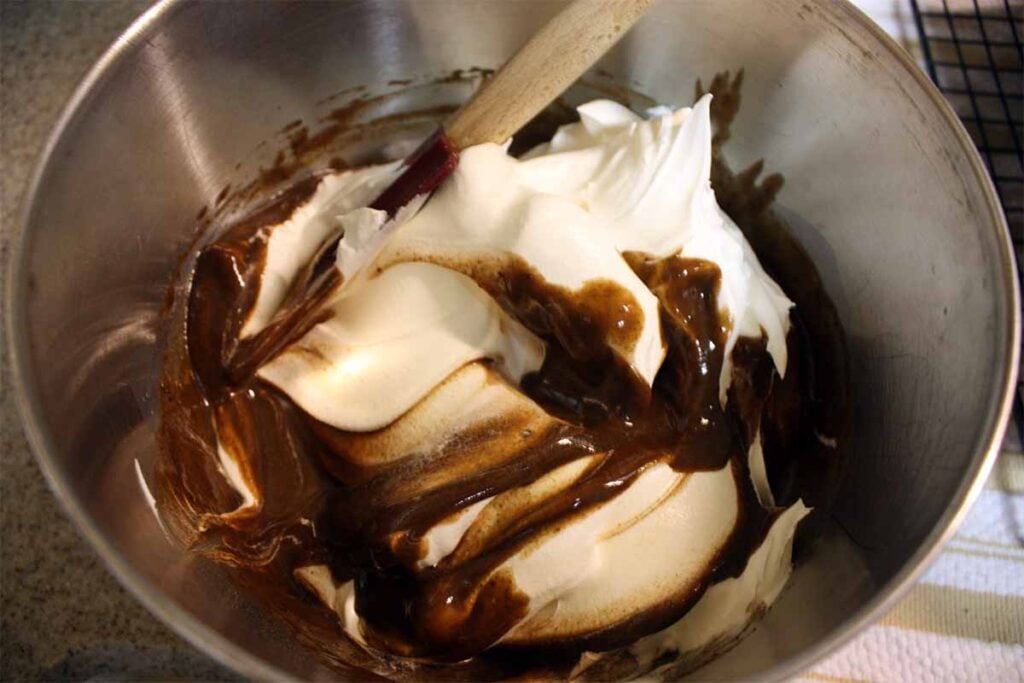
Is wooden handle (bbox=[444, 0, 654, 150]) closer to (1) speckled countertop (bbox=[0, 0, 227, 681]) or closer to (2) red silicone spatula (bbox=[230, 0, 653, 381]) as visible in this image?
(2) red silicone spatula (bbox=[230, 0, 653, 381])

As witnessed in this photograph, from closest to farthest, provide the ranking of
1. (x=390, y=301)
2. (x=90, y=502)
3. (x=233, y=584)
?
(x=90, y=502) → (x=233, y=584) → (x=390, y=301)

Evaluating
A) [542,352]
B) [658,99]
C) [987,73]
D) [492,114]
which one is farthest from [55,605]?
[987,73]

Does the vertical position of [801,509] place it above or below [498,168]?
below

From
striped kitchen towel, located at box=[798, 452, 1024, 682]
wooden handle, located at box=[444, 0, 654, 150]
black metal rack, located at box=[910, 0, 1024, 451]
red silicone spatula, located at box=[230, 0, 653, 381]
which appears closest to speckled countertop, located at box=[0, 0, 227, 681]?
red silicone spatula, located at box=[230, 0, 653, 381]

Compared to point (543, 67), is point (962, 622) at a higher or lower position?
lower

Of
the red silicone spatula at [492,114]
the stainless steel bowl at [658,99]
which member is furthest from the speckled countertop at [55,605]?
the red silicone spatula at [492,114]

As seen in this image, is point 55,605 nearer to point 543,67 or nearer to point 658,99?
point 543,67

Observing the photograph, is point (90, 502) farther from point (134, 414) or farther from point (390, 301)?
point (390, 301)

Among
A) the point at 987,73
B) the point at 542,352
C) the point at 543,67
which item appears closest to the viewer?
the point at 543,67

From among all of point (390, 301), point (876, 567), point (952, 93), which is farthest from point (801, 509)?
point (952, 93)
